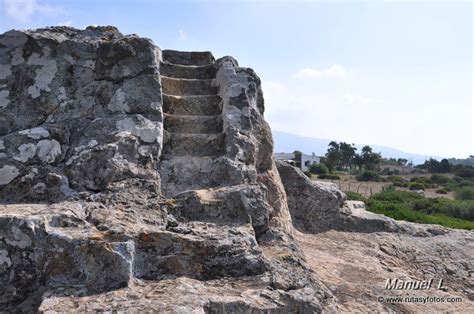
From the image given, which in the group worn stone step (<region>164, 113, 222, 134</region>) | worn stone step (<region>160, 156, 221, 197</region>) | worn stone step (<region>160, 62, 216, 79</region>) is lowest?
worn stone step (<region>160, 156, 221, 197</region>)

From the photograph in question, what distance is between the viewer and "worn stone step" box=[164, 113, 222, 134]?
373 centimetres

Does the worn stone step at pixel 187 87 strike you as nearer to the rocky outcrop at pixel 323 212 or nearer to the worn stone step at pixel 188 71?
the worn stone step at pixel 188 71

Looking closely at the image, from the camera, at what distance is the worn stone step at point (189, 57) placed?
4637 mm

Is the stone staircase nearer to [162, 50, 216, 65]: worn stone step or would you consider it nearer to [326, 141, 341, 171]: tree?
[162, 50, 216, 65]: worn stone step

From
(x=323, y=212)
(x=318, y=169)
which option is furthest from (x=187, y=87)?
(x=318, y=169)

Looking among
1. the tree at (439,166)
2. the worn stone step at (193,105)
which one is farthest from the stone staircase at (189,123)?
the tree at (439,166)

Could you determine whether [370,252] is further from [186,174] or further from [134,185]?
[134,185]

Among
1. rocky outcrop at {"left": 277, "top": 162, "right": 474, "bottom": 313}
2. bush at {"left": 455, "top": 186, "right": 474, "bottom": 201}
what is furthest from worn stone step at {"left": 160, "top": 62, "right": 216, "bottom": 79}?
bush at {"left": 455, "top": 186, "right": 474, "bottom": 201}

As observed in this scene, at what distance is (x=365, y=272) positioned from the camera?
358 centimetres

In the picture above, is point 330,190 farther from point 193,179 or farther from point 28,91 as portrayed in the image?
point 28,91

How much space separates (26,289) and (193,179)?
1.45 metres

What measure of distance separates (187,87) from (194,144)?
85cm

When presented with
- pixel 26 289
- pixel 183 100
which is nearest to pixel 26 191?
pixel 26 289

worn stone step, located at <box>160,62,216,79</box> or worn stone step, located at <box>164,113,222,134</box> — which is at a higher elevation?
worn stone step, located at <box>160,62,216,79</box>
